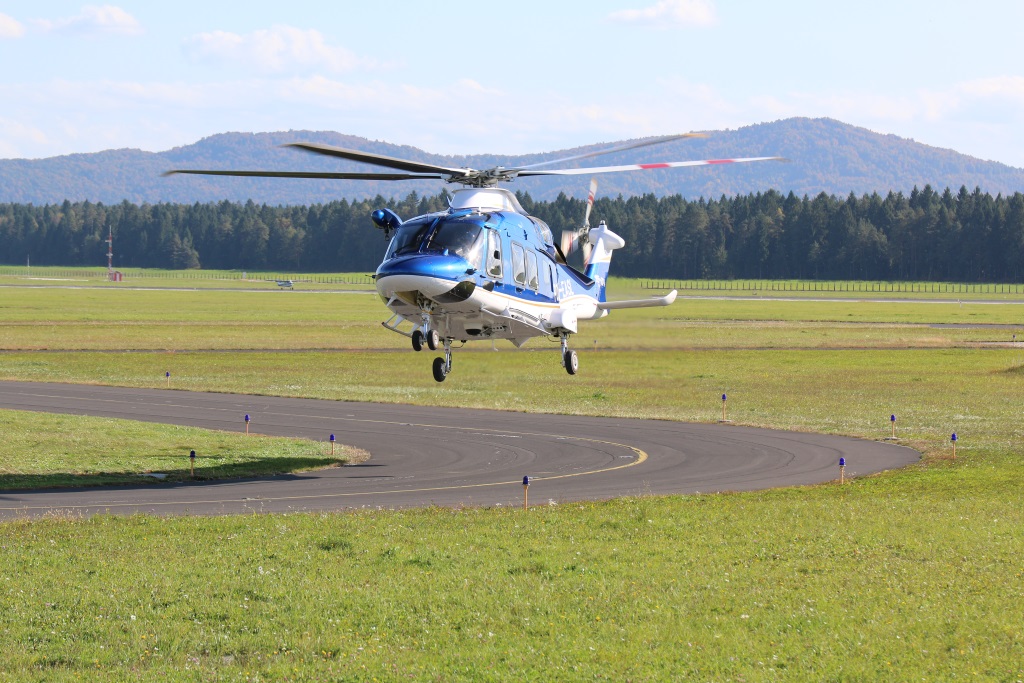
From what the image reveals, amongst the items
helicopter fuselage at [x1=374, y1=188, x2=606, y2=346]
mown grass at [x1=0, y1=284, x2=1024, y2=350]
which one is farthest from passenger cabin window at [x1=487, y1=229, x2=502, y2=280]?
mown grass at [x1=0, y1=284, x2=1024, y2=350]

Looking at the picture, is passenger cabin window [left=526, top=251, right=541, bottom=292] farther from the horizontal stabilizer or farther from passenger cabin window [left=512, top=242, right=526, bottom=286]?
the horizontal stabilizer

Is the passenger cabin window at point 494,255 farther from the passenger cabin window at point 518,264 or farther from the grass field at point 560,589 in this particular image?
the grass field at point 560,589

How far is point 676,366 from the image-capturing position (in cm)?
8200

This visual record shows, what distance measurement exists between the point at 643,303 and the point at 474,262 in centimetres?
963

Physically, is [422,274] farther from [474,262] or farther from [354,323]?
[354,323]

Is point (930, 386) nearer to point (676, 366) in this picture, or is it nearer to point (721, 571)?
point (676, 366)

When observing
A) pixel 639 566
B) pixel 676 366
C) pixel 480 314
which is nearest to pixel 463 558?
pixel 639 566

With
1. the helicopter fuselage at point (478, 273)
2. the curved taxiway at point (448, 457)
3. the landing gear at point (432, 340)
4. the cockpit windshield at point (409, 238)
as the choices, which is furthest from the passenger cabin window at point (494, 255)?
the curved taxiway at point (448, 457)

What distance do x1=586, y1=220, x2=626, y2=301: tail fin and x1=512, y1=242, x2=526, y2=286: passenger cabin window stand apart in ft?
24.0

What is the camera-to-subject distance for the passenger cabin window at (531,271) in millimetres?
34781

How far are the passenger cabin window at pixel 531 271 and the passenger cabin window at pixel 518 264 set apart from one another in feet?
1.00

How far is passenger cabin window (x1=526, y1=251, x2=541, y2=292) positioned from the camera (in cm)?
3478

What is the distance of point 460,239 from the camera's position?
31.6 meters

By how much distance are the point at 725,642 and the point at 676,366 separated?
2499 inches
